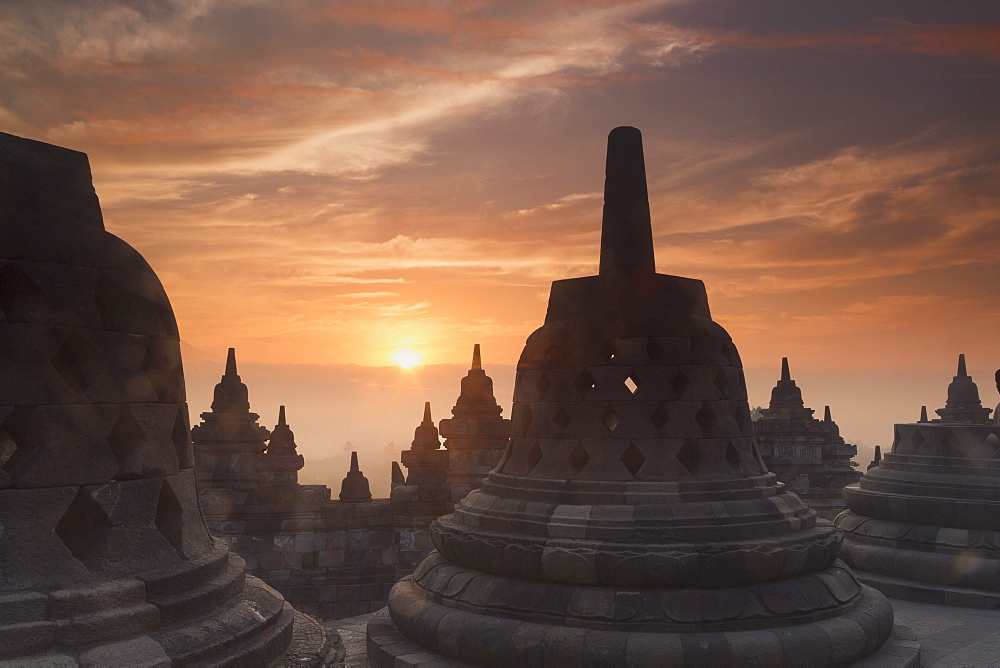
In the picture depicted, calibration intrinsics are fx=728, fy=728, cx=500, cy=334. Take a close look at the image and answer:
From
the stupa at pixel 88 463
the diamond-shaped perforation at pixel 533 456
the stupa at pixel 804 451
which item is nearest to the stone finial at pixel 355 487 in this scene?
the diamond-shaped perforation at pixel 533 456

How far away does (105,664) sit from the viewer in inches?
123

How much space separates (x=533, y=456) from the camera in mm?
7039

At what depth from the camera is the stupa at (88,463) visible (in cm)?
322

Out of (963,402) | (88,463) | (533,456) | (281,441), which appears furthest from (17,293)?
(963,402)

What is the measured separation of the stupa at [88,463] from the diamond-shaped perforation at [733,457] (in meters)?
4.23

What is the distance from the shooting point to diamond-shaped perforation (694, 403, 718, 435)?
6660 mm

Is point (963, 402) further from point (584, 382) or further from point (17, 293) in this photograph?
point (17, 293)

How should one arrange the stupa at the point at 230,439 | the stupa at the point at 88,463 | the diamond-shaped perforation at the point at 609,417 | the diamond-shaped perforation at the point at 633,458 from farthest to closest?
the stupa at the point at 230,439
the diamond-shaped perforation at the point at 609,417
the diamond-shaped perforation at the point at 633,458
the stupa at the point at 88,463

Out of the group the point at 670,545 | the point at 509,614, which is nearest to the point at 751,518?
the point at 670,545

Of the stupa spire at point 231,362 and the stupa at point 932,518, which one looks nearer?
the stupa at point 932,518

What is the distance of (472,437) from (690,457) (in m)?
8.75

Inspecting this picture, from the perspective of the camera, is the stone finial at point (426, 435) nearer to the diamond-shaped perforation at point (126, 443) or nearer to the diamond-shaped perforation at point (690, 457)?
the diamond-shaped perforation at point (690, 457)

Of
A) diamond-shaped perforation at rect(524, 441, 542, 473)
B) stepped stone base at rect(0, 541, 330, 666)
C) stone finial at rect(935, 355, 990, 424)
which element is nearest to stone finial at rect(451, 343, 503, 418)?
diamond-shaped perforation at rect(524, 441, 542, 473)

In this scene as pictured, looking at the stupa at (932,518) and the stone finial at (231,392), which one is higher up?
the stone finial at (231,392)
